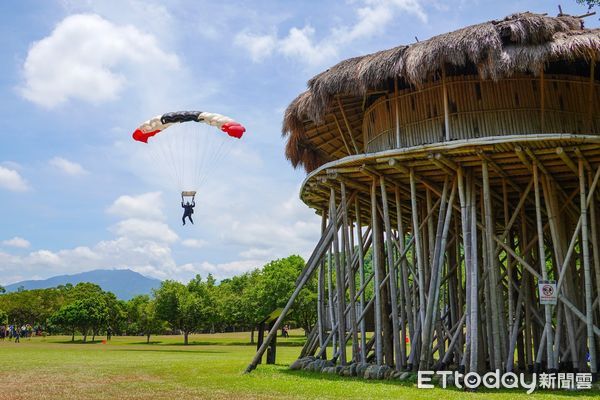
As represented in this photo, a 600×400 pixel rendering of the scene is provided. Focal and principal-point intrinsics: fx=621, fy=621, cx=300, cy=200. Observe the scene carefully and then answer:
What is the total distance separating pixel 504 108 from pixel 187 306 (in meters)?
42.1

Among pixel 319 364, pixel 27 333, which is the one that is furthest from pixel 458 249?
pixel 27 333

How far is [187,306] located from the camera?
54312mm

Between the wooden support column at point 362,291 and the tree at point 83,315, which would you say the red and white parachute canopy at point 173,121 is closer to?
the wooden support column at point 362,291

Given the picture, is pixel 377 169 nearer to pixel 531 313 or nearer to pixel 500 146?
pixel 500 146

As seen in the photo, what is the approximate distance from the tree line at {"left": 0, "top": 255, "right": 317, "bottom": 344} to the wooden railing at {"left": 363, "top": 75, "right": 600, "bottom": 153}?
33034 millimetres

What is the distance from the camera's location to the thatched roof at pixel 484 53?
15.3 m

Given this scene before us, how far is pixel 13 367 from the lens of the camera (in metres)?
22.6

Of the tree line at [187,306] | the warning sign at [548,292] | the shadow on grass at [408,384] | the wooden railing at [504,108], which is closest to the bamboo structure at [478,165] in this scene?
the wooden railing at [504,108]

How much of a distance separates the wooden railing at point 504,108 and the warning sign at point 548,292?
4.24m

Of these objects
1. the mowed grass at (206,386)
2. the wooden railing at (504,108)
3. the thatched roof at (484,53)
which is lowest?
the mowed grass at (206,386)

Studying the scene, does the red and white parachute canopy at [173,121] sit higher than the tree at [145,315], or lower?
higher

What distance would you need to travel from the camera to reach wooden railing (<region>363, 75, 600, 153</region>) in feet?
55.3

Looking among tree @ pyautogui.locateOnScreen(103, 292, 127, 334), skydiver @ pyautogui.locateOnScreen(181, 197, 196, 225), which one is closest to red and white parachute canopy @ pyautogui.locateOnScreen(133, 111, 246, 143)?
skydiver @ pyautogui.locateOnScreen(181, 197, 196, 225)

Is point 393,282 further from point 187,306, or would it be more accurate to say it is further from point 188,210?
point 187,306
